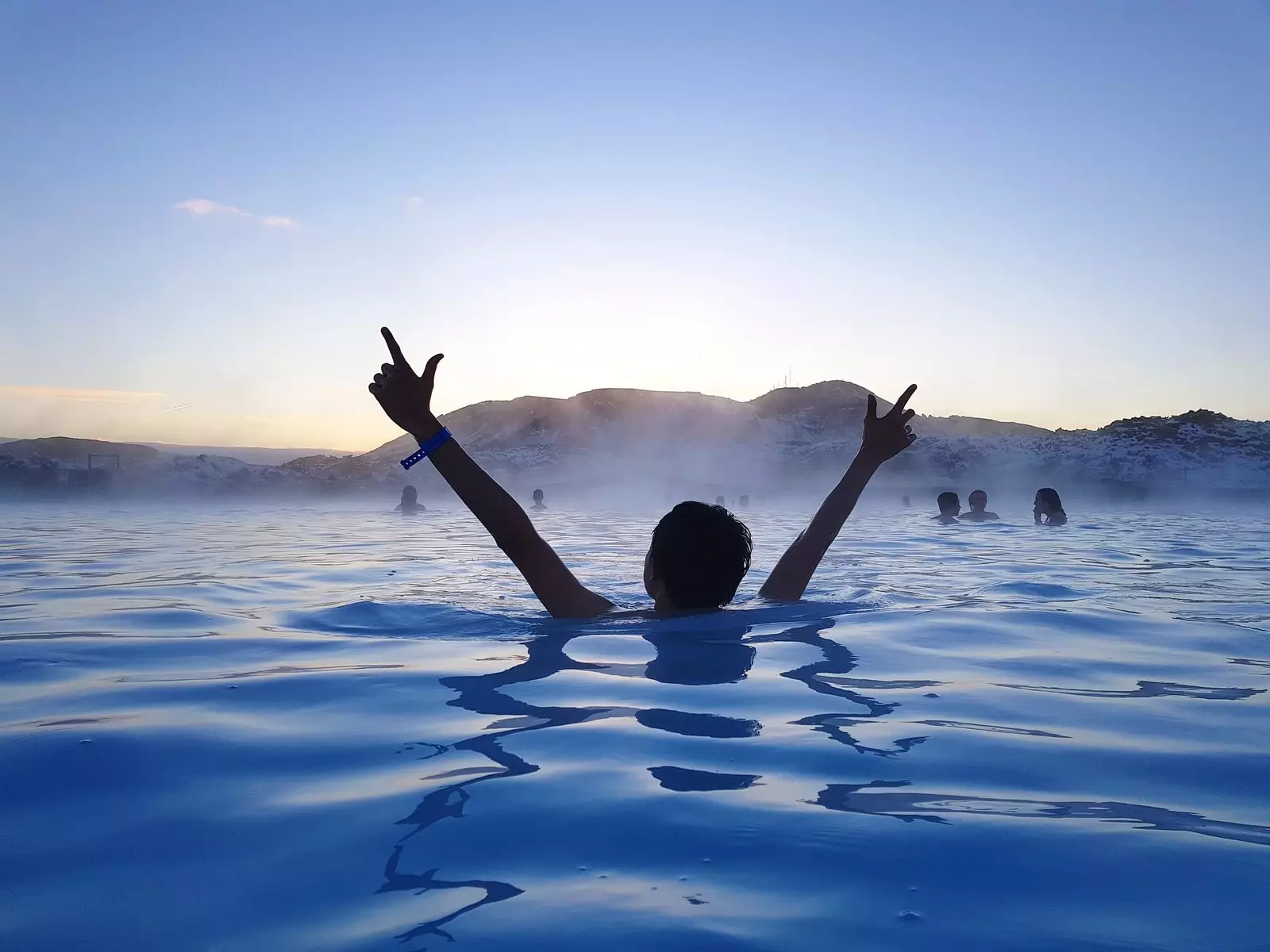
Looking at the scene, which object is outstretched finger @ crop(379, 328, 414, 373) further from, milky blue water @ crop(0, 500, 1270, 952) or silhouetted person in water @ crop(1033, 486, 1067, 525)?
silhouetted person in water @ crop(1033, 486, 1067, 525)

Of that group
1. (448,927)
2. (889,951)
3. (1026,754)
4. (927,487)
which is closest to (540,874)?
(448,927)

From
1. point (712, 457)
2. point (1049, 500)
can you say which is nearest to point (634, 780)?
point (1049, 500)

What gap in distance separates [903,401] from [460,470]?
2.18 m

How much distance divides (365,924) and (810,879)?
757mm

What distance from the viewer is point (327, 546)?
404 inches

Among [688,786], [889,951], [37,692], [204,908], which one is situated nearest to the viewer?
[889,951]

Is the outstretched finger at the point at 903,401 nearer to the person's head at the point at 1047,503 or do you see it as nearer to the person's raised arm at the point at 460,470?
the person's raised arm at the point at 460,470

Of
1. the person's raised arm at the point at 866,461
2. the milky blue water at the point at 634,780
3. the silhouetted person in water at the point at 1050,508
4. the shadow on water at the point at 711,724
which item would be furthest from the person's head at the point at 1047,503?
the shadow on water at the point at 711,724

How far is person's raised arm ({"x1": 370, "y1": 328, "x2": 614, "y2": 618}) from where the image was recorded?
3127 millimetres

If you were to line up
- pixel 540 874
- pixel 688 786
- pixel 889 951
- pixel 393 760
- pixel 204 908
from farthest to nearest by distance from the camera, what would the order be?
pixel 393 760
pixel 688 786
pixel 540 874
pixel 204 908
pixel 889 951

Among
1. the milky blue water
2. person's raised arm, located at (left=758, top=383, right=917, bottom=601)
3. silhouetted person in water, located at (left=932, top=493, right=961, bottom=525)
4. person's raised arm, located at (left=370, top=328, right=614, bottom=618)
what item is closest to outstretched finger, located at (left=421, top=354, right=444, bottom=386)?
person's raised arm, located at (left=370, top=328, right=614, bottom=618)

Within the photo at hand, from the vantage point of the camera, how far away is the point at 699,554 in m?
4.18

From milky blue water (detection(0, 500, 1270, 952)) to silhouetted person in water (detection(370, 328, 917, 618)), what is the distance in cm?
19

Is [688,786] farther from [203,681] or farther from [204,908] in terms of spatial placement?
[203,681]
